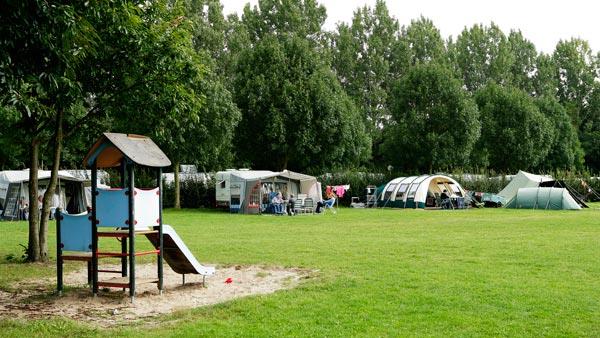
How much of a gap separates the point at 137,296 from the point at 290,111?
1341 inches

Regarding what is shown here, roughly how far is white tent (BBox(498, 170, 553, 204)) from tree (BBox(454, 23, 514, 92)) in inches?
991

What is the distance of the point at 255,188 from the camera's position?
35.4 meters

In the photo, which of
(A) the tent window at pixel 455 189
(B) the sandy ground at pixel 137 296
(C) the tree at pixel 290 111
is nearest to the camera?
(B) the sandy ground at pixel 137 296

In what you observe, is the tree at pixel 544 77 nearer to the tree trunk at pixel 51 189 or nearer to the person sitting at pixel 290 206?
the person sitting at pixel 290 206

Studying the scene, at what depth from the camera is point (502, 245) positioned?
51.2 ft

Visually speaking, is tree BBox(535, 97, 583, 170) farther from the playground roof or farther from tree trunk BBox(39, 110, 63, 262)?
the playground roof

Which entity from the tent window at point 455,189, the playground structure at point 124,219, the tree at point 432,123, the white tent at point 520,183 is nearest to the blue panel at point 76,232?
the playground structure at point 124,219

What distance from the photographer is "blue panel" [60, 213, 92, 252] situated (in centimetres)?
1022

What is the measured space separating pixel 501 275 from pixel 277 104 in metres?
33.9

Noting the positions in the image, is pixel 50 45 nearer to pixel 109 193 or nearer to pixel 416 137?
pixel 109 193

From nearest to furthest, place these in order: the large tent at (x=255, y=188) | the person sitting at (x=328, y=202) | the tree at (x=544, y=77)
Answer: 1. the person sitting at (x=328, y=202)
2. the large tent at (x=255, y=188)
3. the tree at (x=544, y=77)

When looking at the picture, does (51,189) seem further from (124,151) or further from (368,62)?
(368,62)

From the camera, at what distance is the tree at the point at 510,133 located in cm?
5441

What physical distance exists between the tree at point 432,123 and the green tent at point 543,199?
9.79 m
